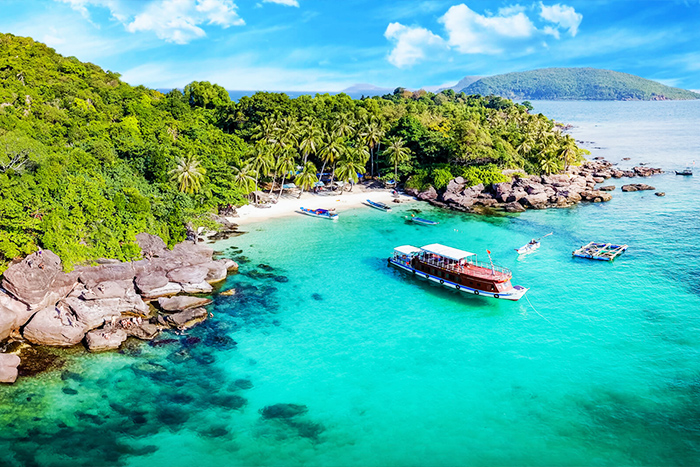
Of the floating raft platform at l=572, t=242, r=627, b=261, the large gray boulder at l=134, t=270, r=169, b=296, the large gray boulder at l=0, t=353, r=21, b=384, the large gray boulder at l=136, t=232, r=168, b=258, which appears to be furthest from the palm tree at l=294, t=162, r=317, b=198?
the large gray boulder at l=0, t=353, r=21, b=384

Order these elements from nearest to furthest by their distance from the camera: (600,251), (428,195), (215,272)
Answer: (215,272) < (600,251) < (428,195)

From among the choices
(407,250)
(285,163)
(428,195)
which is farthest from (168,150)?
(428,195)

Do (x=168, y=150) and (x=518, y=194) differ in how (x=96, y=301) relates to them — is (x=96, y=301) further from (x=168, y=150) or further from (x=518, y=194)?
(x=518, y=194)

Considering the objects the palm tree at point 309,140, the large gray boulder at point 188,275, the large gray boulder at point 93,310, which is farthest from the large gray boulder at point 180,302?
the palm tree at point 309,140

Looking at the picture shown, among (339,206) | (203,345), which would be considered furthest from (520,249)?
(203,345)

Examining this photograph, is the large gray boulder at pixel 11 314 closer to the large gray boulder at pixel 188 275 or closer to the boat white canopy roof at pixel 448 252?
the large gray boulder at pixel 188 275

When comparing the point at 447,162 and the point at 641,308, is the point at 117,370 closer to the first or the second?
the point at 641,308

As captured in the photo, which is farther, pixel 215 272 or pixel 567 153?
pixel 567 153
